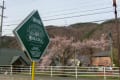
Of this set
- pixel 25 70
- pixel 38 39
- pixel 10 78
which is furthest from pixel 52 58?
pixel 38 39

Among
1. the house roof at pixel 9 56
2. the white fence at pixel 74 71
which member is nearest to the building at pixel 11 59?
the house roof at pixel 9 56

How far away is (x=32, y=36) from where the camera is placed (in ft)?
18.3

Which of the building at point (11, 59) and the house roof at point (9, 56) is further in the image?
the house roof at point (9, 56)

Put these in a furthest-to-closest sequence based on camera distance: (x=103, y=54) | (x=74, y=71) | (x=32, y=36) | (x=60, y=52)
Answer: (x=103, y=54), (x=60, y=52), (x=74, y=71), (x=32, y=36)

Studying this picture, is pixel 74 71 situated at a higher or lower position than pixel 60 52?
lower

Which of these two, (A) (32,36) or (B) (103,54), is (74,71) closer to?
(A) (32,36)

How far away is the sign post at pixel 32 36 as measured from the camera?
17.1 ft

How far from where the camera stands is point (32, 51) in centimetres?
561

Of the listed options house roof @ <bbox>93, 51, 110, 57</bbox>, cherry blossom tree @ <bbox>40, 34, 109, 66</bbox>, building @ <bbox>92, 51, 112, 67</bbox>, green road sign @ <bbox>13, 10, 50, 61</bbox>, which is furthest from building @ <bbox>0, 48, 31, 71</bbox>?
green road sign @ <bbox>13, 10, 50, 61</bbox>

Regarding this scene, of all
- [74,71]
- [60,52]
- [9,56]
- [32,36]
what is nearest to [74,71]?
[74,71]

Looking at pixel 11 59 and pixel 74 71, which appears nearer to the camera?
pixel 74 71

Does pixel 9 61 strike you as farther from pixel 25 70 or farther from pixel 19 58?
pixel 25 70

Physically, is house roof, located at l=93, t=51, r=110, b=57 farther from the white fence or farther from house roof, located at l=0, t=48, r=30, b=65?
the white fence

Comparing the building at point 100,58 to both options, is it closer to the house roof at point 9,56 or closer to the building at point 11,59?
the house roof at point 9,56
